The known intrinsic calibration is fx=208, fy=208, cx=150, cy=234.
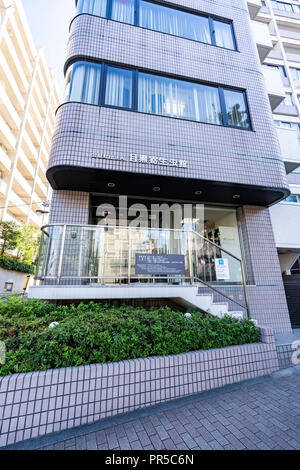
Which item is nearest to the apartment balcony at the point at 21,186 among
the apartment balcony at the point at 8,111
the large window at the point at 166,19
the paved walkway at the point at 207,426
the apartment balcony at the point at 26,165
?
the apartment balcony at the point at 26,165

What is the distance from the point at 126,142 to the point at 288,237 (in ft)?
19.8

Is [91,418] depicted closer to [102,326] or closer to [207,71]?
[102,326]

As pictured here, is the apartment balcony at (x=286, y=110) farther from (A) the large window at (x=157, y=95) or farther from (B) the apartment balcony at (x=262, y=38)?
(A) the large window at (x=157, y=95)

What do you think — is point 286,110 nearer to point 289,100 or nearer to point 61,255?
point 289,100

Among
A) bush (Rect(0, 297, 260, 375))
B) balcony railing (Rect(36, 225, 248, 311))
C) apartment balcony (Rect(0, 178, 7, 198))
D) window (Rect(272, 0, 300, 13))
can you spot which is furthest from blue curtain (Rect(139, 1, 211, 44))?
apartment balcony (Rect(0, 178, 7, 198))

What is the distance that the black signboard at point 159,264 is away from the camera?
4461 millimetres

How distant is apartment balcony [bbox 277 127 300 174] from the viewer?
27.8 feet

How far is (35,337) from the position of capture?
284 centimetres

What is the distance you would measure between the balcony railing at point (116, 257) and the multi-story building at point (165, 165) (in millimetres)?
23

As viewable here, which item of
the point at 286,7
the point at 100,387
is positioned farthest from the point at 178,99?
the point at 286,7

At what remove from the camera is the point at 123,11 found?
6.64 meters

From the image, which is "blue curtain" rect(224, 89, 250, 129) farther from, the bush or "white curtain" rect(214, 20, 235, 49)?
the bush

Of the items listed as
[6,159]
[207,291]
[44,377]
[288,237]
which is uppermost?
→ [6,159]
